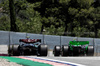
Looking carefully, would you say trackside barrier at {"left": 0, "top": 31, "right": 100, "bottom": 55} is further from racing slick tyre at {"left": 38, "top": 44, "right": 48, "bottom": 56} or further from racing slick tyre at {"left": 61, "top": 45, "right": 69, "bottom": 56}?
racing slick tyre at {"left": 38, "top": 44, "right": 48, "bottom": 56}

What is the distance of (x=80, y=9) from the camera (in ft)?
196

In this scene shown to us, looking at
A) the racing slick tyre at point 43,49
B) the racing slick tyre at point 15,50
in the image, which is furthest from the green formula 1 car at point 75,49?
the racing slick tyre at point 15,50

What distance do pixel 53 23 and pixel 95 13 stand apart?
10099mm

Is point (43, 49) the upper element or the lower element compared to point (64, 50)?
upper

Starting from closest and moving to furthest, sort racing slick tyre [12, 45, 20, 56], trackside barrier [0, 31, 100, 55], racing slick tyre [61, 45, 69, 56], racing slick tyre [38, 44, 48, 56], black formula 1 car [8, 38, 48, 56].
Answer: racing slick tyre [38, 44, 48, 56] < black formula 1 car [8, 38, 48, 56] < racing slick tyre [12, 45, 20, 56] < racing slick tyre [61, 45, 69, 56] < trackside barrier [0, 31, 100, 55]

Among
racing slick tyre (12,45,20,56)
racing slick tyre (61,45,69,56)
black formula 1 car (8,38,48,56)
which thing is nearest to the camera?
black formula 1 car (8,38,48,56)

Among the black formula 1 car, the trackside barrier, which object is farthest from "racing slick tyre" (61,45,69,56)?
the trackside barrier

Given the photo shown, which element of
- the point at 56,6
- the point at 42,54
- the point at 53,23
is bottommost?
the point at 42,54

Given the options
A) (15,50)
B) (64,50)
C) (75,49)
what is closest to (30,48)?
(15,50)

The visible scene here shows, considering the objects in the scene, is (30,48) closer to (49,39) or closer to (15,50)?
(15,50)

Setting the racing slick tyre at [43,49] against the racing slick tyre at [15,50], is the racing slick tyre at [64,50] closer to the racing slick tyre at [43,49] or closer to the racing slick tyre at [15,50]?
the racing slick tyre at [43,49]

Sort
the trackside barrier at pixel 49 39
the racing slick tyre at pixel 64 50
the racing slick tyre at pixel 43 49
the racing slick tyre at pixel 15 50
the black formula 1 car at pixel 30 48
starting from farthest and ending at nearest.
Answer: the trackside barrier at pixel 49 39 < the racing slick tyre at pixel 64 50 < the racing slick tyre at pixel 15 50 < the black formula 1 car at pixel 30 48 < the racing slick tyre at pixel 43 49

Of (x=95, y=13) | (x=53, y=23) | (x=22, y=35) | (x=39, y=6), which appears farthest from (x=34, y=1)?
(x=22, y=35)

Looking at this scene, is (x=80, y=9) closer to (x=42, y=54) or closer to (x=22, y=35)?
(x=22, y=35)
